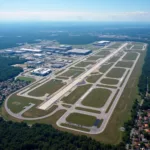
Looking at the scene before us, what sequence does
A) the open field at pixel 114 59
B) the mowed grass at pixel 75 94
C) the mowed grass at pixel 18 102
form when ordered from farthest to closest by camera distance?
the open field at pixel 114 59, the mowed grass at pixel 75 94, the mowed grass at pixel 18 102

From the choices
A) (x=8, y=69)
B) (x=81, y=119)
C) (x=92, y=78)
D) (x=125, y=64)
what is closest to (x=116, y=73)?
(x=92, y=78)

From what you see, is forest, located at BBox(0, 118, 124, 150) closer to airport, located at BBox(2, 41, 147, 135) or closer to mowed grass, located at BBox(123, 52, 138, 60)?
airport, located at BBox(2, 41, 147, 135)

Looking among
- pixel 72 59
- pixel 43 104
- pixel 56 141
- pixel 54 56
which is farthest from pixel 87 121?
pixel 54 56

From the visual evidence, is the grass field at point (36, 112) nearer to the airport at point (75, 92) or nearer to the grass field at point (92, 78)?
the airport at point (75, 92)

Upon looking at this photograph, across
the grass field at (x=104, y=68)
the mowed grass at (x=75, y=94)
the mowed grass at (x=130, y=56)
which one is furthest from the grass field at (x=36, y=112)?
the mowed grass at (x=130, y=56)

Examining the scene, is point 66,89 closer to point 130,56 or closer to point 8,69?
point 8,69

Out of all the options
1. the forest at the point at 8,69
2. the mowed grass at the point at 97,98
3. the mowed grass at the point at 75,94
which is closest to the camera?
the mowed grass at the point at 97,98

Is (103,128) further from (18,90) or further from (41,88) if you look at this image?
(18,90)
